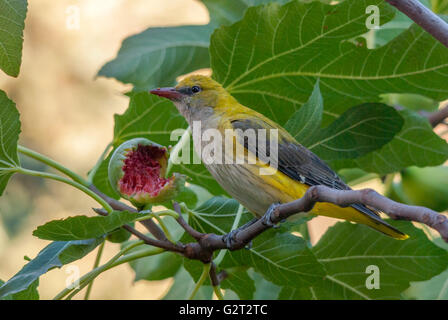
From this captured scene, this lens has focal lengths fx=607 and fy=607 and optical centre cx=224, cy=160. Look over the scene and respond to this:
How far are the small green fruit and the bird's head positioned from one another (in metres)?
0.55

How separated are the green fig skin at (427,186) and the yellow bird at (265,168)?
0.36 meters

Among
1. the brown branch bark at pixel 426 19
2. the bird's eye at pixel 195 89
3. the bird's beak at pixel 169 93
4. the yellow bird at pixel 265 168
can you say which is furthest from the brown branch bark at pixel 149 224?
the brown branch bark at pixel 426 19

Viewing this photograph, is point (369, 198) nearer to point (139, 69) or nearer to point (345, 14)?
point (345, 14)

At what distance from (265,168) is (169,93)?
52 cm

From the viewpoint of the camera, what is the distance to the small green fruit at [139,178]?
6.23 ft

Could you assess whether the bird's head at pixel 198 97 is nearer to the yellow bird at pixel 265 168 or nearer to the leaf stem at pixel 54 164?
the yellow bird at pixel 265 168

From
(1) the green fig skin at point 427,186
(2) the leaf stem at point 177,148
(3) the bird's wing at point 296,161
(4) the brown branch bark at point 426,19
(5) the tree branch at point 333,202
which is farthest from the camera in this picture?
(1) the green fig skin at point 427,186

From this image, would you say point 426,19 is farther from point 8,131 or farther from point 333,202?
point 8,131

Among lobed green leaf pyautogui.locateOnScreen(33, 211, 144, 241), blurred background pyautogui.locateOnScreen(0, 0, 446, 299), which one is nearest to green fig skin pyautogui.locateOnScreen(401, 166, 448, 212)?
lobed green leaf pyautogui.locateOnScreen(33, 211, 144, 241)

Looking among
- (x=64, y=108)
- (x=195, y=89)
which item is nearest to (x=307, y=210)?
(x=195, y=89)

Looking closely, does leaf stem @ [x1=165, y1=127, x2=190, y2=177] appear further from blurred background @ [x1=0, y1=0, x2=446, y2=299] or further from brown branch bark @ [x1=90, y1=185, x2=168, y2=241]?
blurred background @ [x1=0, y1=0, x2=446, y2=299]

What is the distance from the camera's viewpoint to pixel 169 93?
2.48 m

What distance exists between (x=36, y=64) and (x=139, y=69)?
5.36 meters

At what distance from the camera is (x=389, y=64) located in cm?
217
